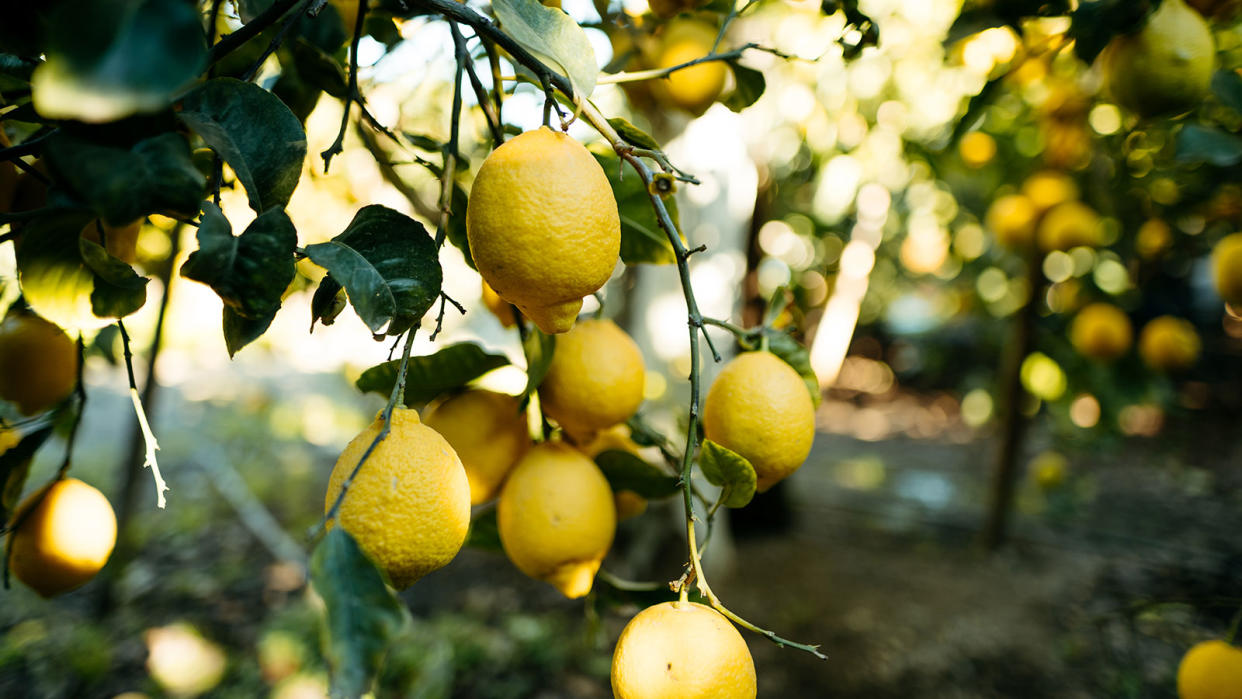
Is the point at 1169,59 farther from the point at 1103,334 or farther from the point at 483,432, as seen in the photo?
the point at 1103,334

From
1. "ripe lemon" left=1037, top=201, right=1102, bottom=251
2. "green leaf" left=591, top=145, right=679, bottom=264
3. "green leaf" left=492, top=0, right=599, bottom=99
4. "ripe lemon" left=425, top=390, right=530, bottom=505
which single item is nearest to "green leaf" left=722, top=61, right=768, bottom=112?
"green leaf" left=591, top=145, right=679, bottom=264

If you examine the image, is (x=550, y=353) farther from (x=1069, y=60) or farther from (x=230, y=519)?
(x=230, y=519)

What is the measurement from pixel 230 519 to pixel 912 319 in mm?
4785

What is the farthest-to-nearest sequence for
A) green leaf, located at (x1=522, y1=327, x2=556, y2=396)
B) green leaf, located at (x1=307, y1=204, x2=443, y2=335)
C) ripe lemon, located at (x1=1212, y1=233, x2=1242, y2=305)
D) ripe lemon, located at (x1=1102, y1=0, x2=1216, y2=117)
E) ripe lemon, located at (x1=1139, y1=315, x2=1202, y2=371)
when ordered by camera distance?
ripe lemon, located at (x1=1139, y1=315, x2=1202, y2=371)
ripe lemon, located at (x1=1212, y1=233, x2=1242, y2=305)
ripe lemon, located at (x1=1102, y1=0, x2=1216, y2=117)
green leaf, located at (x1=522, y1=327, x2=556, y2=396)
green leaf, located at (x1=307, y1=204, x2=443, y2=335)

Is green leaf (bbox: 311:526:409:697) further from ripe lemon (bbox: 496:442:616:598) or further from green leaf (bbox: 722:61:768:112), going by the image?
green leaf (bbox: 722:61:768:112)

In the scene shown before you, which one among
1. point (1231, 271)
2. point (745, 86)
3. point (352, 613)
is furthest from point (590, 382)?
point (1231, 271)

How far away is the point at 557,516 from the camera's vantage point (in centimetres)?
49

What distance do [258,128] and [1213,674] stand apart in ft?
3.24

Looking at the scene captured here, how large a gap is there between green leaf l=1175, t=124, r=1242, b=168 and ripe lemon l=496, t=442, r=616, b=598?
66 cm

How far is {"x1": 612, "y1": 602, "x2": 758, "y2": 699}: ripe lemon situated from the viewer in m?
0.36

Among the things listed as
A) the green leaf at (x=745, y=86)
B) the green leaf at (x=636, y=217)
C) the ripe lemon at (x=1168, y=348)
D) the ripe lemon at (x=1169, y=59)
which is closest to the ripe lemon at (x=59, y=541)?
the green leaf at (x=636, y=217)

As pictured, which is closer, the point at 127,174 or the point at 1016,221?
the point at 127,174

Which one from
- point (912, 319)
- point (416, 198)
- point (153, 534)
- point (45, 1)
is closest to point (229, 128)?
point (45, 1)

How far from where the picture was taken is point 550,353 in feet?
1.61
